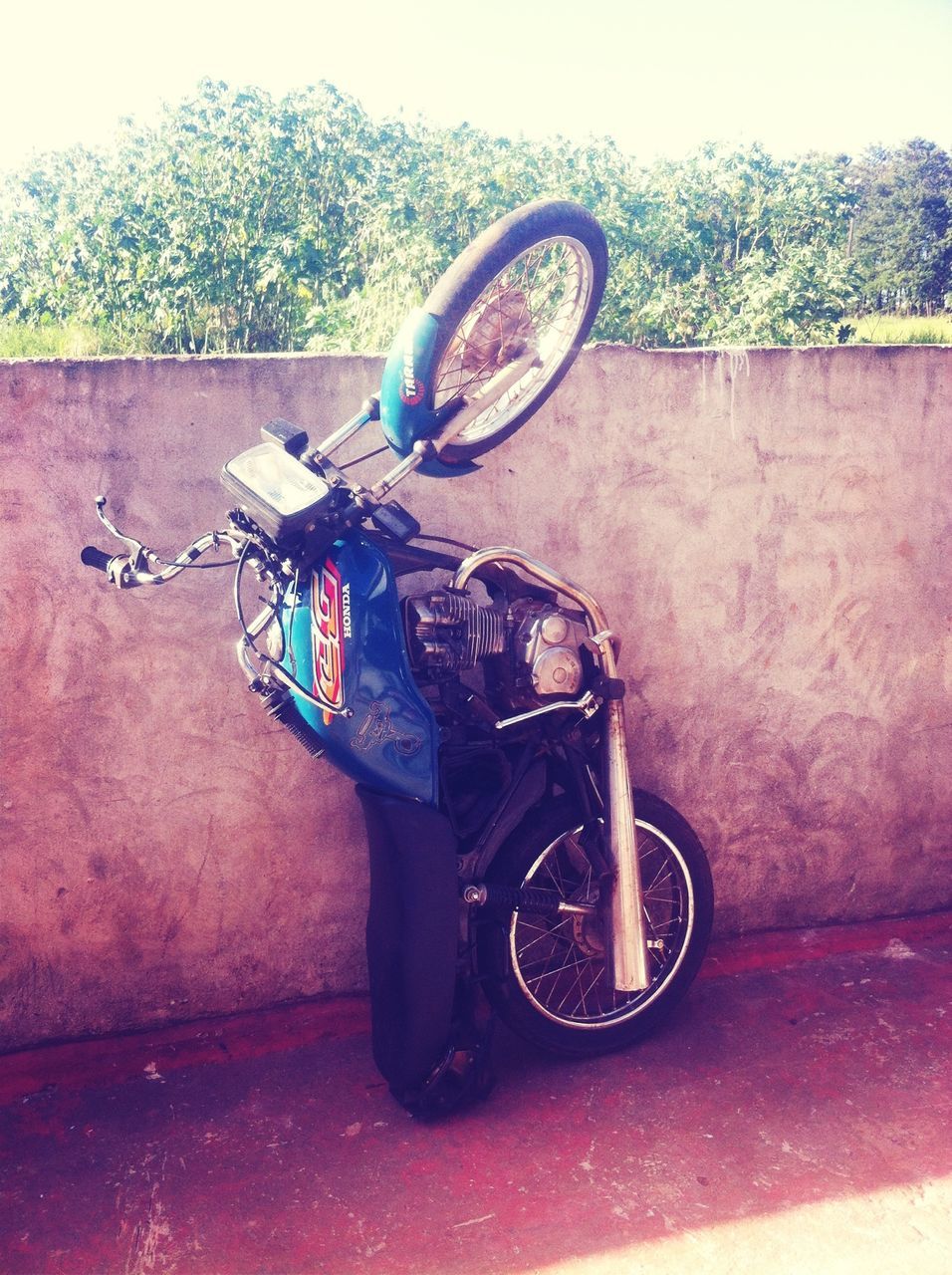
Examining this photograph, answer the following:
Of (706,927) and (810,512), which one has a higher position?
(810,512)

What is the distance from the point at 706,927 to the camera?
10.0ft

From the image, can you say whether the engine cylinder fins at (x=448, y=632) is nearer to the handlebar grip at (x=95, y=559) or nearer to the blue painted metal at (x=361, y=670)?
the blue painted metal at (x=361, y=670)

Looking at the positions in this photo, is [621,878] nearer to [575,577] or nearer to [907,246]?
[575,577]

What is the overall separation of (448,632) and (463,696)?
8.4 inches

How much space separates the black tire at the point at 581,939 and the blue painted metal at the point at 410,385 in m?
1.09

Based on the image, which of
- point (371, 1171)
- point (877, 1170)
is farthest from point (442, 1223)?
point (877, 1170)

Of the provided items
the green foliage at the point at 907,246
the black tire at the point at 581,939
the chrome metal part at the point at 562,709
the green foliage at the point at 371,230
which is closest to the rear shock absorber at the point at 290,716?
the chrome metal part at the point at 562,709

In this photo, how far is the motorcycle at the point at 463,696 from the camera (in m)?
2.43

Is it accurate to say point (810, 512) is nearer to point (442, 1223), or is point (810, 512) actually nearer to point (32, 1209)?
point (442, 1223)

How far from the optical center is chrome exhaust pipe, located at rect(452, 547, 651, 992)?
275cm

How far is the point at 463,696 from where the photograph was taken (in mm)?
2709

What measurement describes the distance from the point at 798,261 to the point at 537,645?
3911 mm

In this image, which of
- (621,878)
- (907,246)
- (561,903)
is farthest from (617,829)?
(907,246)

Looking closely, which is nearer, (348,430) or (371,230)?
(348,430)
